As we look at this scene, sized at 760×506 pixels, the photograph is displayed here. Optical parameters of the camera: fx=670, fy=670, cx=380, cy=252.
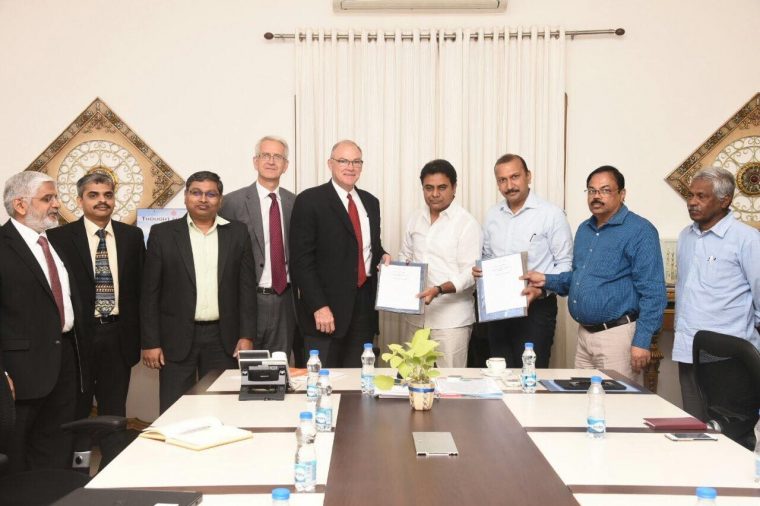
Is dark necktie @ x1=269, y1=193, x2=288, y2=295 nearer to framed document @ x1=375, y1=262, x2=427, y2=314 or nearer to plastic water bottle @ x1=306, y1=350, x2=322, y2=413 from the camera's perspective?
framed document @ x1=375, y1=262, x2=427, y2=314

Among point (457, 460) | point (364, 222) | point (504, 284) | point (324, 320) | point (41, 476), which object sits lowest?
point (41, 476)

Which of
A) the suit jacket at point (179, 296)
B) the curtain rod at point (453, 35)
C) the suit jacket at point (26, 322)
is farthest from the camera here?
the curtain rod at point (453, 35)

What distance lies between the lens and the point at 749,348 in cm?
238

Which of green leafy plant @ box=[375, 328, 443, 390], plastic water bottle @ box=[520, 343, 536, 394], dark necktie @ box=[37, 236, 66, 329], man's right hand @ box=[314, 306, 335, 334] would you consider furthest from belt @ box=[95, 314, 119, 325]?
plastic water bottle @ box=[520, 343, 536, 394]

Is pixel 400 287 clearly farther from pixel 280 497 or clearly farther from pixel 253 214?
pixel 280 497

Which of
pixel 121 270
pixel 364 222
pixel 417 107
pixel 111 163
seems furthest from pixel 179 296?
pixel 417 107

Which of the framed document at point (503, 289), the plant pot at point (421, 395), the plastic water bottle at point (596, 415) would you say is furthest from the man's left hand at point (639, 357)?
the plant pot at point (421, 395)

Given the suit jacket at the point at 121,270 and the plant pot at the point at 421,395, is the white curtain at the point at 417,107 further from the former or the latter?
the plant pot at the point at 421,395

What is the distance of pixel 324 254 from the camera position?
3.80 metres

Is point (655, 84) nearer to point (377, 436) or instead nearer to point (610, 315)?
point (610, 315)

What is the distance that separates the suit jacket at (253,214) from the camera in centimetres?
393

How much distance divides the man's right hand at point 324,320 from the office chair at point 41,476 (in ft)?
4.80

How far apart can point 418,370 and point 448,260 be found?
151 cm

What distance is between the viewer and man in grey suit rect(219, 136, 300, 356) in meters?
3.91
